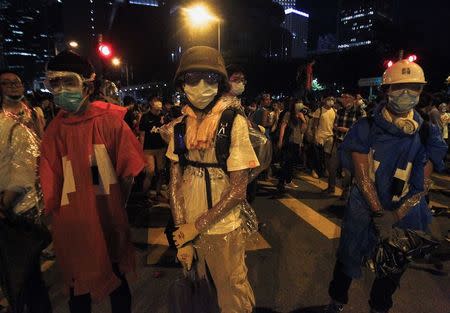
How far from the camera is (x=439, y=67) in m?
40.9

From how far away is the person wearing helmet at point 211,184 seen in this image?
2137 millimetres

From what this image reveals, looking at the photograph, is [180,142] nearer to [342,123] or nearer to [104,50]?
[342,123]

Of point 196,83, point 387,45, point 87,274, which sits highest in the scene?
point 387,45

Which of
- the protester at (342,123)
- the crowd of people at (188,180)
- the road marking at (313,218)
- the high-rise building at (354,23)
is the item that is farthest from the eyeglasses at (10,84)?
the high-rise building at (354,23)

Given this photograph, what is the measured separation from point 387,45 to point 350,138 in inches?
1815

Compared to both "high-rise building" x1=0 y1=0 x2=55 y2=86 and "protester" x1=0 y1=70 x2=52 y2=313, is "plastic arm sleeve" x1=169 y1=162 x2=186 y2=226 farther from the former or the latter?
"high-rise building" x1=0 y1=0 x2=55 y2=86

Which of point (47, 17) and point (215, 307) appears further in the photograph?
point (47, 17)

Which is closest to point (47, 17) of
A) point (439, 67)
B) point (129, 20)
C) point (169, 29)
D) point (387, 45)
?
point (129, 20)

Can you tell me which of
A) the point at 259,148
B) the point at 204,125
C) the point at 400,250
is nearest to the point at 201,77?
the point at 204,125

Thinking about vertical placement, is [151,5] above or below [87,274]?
above

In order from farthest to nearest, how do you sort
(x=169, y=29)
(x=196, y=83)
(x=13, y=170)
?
(x=169, y=29) → (x=13, y=170) → (x=196, y=83)

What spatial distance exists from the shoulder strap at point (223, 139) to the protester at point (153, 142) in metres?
4.93

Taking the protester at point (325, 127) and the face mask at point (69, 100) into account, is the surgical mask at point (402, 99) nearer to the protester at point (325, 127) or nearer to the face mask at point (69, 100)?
the face mask at point (69, 100)

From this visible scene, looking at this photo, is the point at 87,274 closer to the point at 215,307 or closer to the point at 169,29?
the point at 215,307
